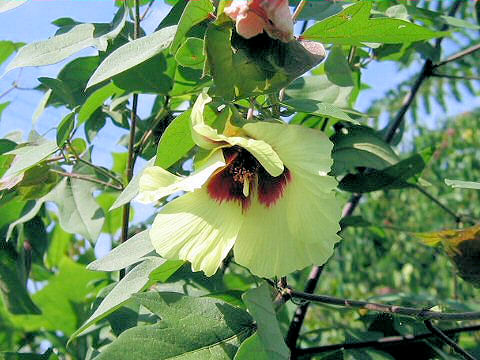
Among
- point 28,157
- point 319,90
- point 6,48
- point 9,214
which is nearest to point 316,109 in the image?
point 319,90

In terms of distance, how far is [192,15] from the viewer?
72 cm

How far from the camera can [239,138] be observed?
677 millimetres

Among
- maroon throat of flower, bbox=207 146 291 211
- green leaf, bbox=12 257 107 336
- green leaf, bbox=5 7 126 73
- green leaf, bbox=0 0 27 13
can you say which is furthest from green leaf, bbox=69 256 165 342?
green leaf, bbox=12 257 107 336

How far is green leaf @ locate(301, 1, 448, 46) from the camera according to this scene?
78cm

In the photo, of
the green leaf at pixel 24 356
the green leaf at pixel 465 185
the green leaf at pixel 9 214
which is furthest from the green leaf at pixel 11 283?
the green leaf at pixel 465 185

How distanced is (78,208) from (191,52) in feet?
2.18

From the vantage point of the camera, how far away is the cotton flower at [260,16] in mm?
663

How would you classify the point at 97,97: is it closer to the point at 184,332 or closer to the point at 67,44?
Answer: the point at 67,44

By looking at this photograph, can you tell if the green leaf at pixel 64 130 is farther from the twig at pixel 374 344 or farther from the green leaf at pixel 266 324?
the twig at pixel 374 344

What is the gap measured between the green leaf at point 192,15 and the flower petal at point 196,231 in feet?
0.70

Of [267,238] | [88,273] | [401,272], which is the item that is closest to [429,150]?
[267,238]

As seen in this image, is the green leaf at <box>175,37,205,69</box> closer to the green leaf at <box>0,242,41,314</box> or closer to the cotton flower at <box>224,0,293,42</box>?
the cotton flower at <box>224,0,293,42</box>

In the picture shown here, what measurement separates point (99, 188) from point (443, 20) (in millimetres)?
904

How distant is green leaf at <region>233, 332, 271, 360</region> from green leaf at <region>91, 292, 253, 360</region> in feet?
0.27
